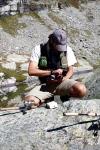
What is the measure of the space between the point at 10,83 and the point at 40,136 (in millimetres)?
18200

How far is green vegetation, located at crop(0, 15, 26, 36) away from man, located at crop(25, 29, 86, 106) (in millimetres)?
25942

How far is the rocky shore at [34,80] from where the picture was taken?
10.4 meters

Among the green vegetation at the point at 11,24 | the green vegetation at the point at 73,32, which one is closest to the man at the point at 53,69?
the green vegetation at the point at 11,24

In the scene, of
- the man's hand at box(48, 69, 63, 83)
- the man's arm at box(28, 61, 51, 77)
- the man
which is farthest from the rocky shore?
the man's arm at box(28, 61, 51, 77)

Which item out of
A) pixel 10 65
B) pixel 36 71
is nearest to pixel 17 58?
pixel 10 65

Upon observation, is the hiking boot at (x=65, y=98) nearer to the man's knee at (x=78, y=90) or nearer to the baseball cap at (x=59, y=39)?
the man's knee at (x=78, y=90)

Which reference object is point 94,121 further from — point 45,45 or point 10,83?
point 10,83

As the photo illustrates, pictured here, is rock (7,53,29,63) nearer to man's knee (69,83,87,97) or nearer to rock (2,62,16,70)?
rock (2,62,16,70)

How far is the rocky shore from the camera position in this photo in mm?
10414

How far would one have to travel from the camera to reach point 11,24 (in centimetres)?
4006

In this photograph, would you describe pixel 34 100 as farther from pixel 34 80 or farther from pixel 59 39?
pixel 34 80

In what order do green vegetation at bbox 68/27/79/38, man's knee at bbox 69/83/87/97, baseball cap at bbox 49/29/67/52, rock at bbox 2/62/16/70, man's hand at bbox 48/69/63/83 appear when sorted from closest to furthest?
man's knee at bbox 69/83/87/97 < baseball cap at bbox 49/29/67/52 < man's hand at bbox 48/69/63/83 < rock at bbox 2/62/16/70 < green vegetation at bbox 68/27/79/38

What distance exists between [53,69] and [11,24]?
1074 inches

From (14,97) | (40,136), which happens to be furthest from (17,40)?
(40,136)
